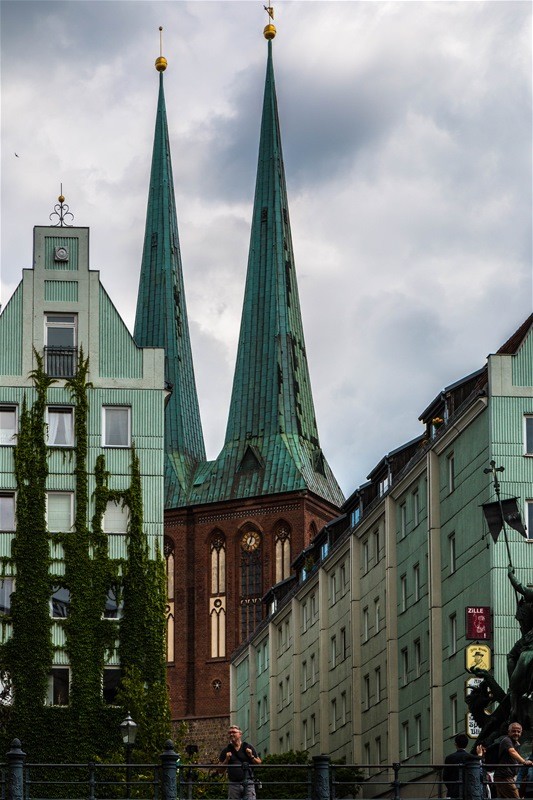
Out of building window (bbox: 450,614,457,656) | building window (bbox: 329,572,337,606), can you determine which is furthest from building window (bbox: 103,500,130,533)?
building window (bbox: 329,572,337,606)

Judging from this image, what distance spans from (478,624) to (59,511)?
670 inches

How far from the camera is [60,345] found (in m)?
79.1

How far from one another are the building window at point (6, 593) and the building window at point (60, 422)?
5596mm

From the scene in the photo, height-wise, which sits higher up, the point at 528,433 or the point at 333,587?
the point at 528,433

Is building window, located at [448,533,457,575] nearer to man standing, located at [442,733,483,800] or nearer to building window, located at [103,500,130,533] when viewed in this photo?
building window, located at [103,500,130,533]

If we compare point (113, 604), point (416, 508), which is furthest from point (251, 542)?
point (113, 604)

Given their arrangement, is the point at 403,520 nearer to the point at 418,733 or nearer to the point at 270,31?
the point at 418,733

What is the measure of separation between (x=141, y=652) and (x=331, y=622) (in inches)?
882

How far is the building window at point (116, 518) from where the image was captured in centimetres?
7706

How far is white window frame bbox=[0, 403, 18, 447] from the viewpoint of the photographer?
77875 millimetres

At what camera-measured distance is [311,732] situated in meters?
99.8

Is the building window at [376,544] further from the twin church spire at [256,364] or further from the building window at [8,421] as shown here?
the twin church spire at [256,364]

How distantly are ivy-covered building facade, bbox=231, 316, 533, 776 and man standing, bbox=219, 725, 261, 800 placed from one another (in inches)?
737

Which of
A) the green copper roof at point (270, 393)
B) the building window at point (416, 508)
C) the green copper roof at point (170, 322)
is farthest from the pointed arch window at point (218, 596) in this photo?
the building window at point (416, 508)
